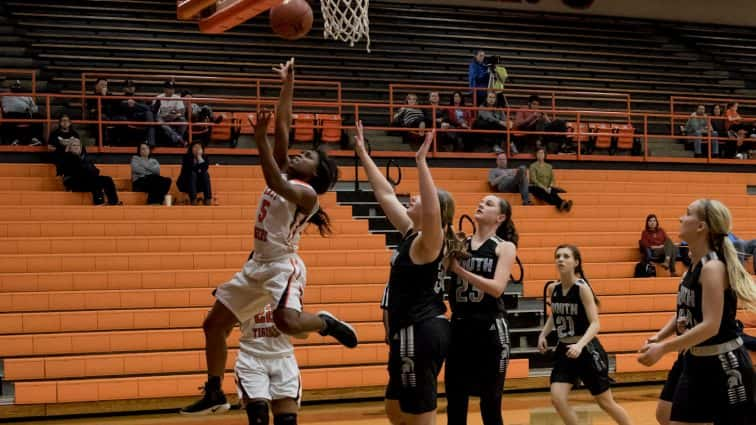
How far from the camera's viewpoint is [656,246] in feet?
42.2

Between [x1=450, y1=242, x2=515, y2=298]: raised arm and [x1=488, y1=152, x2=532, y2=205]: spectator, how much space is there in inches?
322

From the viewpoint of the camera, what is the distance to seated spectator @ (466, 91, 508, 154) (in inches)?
610

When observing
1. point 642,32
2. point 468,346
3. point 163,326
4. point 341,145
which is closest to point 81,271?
point 163,326

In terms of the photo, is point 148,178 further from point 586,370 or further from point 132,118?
point 586,370

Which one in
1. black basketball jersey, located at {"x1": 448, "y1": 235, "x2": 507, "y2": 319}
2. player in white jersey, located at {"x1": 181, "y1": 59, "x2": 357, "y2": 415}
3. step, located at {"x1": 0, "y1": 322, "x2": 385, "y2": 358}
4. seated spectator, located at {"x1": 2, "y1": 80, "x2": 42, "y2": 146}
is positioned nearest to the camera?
player in white jersey, located at {"x1": 181, "y1": 59, "x2": 357, "y2": 415}

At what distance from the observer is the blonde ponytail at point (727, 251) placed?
4.45 meters

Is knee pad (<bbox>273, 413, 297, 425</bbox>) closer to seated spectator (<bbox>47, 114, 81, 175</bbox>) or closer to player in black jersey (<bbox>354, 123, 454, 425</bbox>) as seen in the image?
player in black jersey (<bbox>354, 123, 454, 425</bbox>)

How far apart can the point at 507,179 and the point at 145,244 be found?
5352mm

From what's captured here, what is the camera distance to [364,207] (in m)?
13.0

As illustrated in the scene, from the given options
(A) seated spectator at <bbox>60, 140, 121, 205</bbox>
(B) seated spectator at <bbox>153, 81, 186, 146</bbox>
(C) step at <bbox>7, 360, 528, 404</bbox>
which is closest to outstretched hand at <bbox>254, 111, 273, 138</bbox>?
(C) step at <bbox>7, 360, 528, 404</bbox>

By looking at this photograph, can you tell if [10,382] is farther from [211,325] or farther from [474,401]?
[211,325]

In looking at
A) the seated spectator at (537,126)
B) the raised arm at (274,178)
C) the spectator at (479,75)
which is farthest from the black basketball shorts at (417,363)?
the spectator at (479,75)

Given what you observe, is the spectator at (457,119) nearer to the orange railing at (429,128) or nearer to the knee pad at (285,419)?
the orange railing at (429,128)

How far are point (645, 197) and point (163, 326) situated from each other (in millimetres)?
7800
